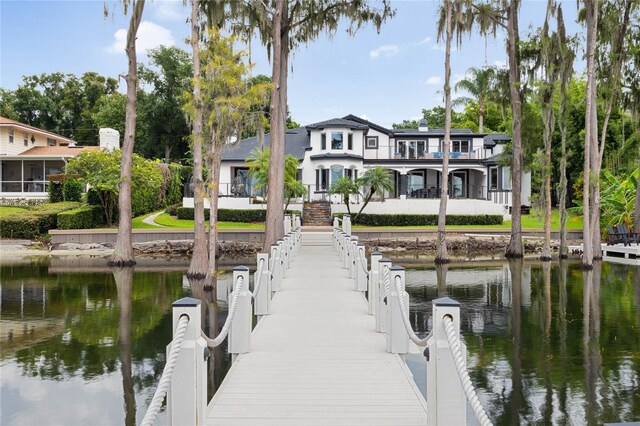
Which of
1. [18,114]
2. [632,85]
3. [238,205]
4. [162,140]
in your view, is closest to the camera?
[632,85]

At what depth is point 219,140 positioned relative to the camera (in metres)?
19.1

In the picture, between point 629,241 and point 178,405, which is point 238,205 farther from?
point 178,405

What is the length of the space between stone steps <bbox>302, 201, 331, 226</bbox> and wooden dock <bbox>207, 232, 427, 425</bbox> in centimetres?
2529

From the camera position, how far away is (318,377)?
6.73 metres

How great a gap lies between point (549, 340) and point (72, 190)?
108 ft

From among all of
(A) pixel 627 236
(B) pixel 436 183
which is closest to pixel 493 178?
(B) pixel 436 183

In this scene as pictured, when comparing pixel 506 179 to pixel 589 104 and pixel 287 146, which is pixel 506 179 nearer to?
pixel 287 146

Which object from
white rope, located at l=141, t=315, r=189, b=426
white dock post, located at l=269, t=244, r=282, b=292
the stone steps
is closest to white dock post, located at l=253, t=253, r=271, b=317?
white dock post, located at l=269, t=244, r=282, b=292

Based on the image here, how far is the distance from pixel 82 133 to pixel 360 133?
117 feet

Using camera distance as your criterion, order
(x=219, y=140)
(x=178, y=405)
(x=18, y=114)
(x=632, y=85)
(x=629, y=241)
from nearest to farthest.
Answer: (x=178, y=405) → (x=219, y=140) → (x=629, y=241) → (x=632, y=85) → (x=18, y=114)

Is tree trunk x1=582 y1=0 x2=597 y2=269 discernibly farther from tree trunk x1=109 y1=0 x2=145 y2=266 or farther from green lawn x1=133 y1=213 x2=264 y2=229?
tree trunk x1=109 y1=0 x2=145 y2=266

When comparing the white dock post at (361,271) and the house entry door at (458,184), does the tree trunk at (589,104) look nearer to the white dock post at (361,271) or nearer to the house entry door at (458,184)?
the white dock post at (361,271)

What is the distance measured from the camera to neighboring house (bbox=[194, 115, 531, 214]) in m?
40.8

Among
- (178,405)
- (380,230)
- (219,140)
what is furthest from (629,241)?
(178,405)
